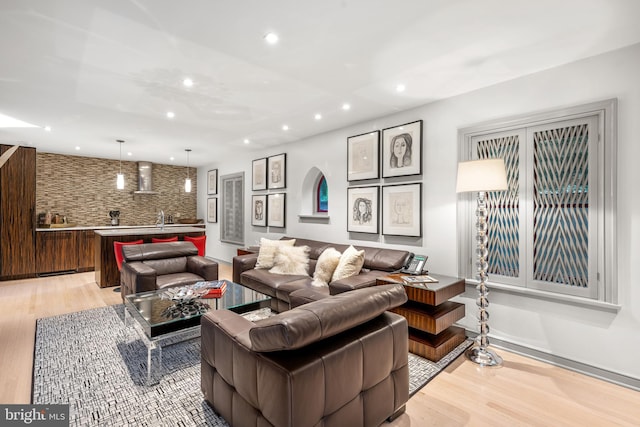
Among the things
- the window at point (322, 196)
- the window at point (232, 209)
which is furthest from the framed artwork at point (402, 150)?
the window at point (232, 209)

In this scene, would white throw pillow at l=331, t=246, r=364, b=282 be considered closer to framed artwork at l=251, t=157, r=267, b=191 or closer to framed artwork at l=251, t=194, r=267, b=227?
framed artwork at l=251, t=194, r=267, b=227

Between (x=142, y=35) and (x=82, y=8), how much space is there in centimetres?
37

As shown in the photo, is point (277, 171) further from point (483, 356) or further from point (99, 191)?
point (99, 191)

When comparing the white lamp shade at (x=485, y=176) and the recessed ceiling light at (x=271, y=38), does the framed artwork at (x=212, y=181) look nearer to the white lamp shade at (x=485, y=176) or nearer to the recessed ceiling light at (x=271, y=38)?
the recessed ceiling light at (x=271, y=38)

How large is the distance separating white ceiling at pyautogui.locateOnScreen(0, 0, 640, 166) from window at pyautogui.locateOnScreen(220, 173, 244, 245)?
2980mm

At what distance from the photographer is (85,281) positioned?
18.4ft

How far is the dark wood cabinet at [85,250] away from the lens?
6223 mm

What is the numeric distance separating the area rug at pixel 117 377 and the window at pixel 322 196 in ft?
9.76

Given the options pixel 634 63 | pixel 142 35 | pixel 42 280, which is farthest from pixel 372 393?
pixel 42 280

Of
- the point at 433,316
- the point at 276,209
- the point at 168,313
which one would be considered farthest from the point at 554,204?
the point at 276,209

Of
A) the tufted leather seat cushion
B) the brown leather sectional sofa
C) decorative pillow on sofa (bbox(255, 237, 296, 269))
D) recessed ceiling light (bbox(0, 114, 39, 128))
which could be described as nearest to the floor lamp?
the brown leather sectional sofa

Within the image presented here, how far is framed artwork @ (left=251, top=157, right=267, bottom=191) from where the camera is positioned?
6.09m

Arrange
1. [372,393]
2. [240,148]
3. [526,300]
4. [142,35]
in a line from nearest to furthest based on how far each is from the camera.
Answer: [372,393], [142,35], [526,300], [240,148]

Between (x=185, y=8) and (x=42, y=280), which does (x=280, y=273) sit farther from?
(x=42, y=280)
